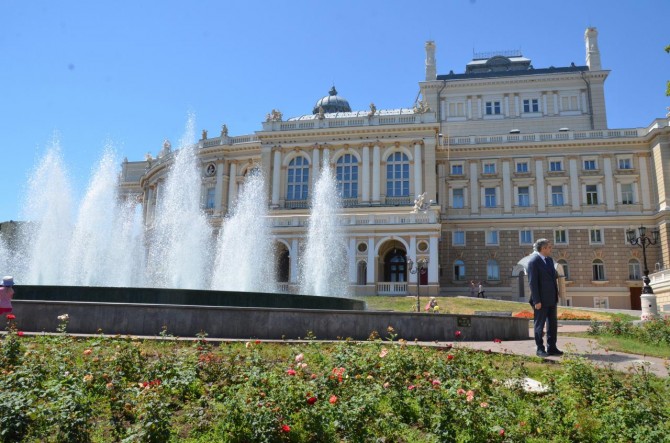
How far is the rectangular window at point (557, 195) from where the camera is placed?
52.4 m

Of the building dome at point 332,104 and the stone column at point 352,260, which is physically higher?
the building dome at point 332,104

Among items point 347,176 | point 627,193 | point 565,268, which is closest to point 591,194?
point 627,193

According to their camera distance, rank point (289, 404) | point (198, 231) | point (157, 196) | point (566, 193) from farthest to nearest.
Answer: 1. point (157, 196)
2. point (566, 193)
3. point (198, 231)
4. point (289, 404)

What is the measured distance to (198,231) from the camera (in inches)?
1550

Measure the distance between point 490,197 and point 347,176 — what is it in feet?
46.9

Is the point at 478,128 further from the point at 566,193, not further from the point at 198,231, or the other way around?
the point at 198,231

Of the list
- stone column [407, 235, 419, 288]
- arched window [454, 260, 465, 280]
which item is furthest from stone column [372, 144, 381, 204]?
arched window [454, 260, 465, 280]

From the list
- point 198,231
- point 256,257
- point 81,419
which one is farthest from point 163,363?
point 198,231

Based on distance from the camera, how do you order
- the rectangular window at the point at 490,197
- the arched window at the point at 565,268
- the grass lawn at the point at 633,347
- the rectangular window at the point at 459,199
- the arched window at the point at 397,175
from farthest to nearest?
the rectangular window at the point at 459,199, the rectangular window at the point at 490,197, the arched window at the point at 397,175, the arched window at the point at 565,268, the grass lawn at the point at 633,347

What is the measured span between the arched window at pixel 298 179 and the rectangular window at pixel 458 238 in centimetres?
1474

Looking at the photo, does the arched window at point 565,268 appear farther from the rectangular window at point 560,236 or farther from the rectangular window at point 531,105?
the rectangular window at point 531,105

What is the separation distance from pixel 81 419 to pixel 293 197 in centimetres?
4773

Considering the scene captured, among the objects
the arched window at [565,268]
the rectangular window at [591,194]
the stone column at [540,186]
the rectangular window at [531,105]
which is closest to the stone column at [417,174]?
the stone column at [540,186]

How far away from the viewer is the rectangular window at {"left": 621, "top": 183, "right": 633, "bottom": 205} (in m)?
51.2
